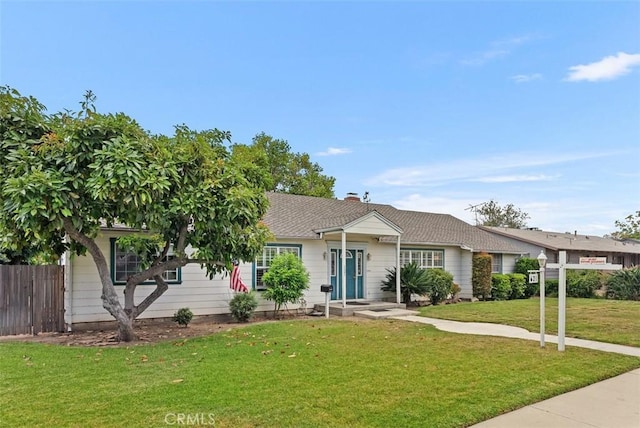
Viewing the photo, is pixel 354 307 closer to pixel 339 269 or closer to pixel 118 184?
pixel 339 269

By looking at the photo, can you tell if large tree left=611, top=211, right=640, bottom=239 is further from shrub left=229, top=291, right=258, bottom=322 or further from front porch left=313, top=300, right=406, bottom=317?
shrub left=229, top=291, right=258, bottom=322

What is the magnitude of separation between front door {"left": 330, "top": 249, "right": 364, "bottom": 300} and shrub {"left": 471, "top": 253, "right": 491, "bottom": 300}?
6.29m

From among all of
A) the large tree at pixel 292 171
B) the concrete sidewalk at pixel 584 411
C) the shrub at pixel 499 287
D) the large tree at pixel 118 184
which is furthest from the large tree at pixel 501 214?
the concrete sidewalk at pixel 584 411

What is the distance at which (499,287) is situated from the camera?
19.9 meters

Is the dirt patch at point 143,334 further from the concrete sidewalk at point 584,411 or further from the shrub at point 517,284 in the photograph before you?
the shrub at point 517,284

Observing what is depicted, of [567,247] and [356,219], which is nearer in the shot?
[356,219]

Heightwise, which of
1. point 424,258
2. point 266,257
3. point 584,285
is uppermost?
point 266,257

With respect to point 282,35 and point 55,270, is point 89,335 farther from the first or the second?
point 282,35

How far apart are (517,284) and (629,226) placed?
162 ft

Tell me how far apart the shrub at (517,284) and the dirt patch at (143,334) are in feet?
47.7

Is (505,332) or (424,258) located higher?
(424,258)

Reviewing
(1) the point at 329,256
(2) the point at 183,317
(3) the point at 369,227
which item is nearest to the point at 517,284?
(3) the point at 369,227

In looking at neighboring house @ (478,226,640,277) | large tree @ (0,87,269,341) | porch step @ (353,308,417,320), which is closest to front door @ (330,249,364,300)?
porch step @ (353,308,417,320)

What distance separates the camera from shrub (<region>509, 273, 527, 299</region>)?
20.7m
